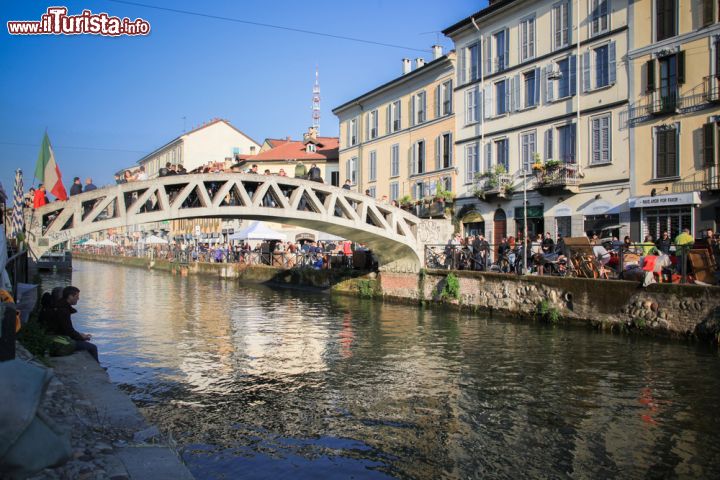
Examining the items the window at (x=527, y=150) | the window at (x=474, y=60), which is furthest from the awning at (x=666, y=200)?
the window at (x=474, y=60)

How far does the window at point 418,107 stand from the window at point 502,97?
5929 mm

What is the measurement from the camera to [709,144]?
66.3 ft

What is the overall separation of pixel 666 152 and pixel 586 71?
497 centimetres

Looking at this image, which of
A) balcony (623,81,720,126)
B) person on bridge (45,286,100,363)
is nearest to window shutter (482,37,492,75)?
balcony (623,81,720,126)

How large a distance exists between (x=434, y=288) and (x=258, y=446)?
16178mm

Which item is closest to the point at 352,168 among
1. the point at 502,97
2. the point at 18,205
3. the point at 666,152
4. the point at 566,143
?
the point at 502,97

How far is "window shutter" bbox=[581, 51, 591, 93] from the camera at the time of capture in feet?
80.6

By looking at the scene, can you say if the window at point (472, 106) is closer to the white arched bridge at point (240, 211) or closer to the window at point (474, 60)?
the window at point (474, 60)

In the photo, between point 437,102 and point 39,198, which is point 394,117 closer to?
point 437,102

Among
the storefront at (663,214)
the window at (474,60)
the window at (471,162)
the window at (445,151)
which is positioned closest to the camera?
the storefront at (663,214)

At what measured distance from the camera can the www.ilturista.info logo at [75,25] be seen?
45.2ft

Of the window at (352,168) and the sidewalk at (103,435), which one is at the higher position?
the window at (352,168)

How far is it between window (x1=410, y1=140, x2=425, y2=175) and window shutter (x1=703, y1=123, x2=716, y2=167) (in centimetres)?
1615

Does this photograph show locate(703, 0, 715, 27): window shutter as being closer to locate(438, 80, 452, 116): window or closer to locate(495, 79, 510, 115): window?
locate(495, 79, 510, 115): window
